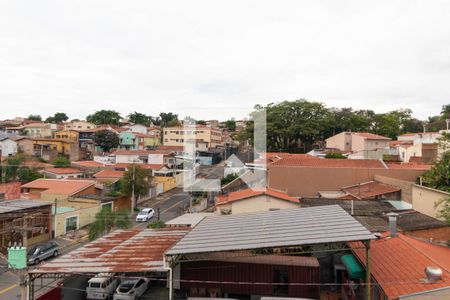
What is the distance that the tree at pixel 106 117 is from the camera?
6456 cm

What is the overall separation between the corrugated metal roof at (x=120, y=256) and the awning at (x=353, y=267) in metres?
4.57

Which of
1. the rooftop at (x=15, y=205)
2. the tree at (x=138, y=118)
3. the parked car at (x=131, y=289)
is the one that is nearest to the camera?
the parked car at (x=131, y=289)

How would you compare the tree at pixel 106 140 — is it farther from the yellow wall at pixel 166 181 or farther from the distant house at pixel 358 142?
the distant house at pixel 358 142

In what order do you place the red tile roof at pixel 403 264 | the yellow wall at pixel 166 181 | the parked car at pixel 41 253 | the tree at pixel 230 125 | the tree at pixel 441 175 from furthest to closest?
the tree at pixel 230 125
the yellow wall at pixel 166 181
the tree at pixel 441 175
the parked car at pixel 41 253
the red tile roof at pixel 403 264

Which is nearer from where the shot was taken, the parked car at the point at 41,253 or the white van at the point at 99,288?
the white van at the point at 99,288

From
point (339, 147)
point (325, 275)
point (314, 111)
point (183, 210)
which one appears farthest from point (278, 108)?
point (325, 275)

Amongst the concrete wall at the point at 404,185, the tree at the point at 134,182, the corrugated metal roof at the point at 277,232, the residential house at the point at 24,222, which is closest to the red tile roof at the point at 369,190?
the concrete wall at the point at 404,185

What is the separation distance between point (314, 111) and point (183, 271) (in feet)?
109

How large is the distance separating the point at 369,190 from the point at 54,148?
34.0m

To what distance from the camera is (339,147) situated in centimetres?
3772

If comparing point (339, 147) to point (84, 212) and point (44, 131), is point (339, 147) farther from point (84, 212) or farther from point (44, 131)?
point (44, 131)

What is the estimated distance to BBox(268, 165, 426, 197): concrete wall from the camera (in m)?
21.7

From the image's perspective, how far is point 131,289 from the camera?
988 cm

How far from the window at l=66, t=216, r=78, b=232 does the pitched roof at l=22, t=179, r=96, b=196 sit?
2011 mm
